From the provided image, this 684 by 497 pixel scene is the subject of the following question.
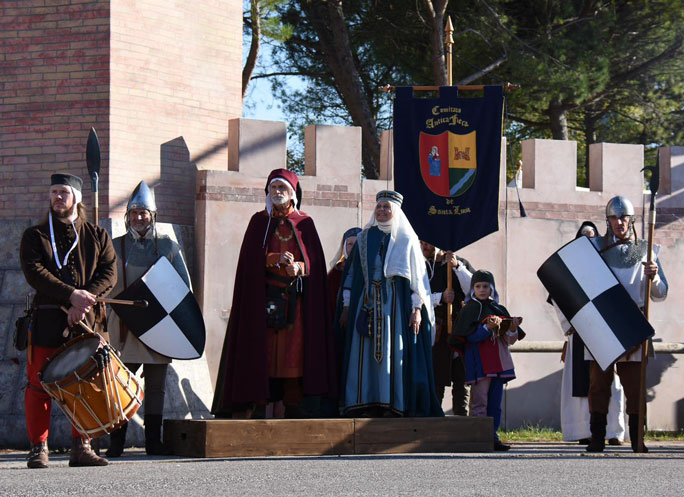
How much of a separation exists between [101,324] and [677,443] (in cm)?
599

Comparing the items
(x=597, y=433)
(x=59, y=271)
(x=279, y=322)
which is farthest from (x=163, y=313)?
(x=597, y=433)

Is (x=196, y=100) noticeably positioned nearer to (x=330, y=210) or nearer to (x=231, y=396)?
(x=330, y=210)

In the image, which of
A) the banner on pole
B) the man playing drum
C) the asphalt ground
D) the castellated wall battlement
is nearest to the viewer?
the asphalt ground

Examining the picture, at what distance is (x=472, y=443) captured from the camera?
8977 mm

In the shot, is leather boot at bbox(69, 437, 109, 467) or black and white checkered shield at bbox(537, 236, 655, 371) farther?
black and white checkered shield at bbox(537, 236, 655, 371)

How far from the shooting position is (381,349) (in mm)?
9109

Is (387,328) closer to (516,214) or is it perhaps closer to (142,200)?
(142,200)

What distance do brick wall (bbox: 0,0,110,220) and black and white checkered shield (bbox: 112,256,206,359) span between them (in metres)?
2.30

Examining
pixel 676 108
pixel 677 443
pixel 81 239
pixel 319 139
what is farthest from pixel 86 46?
pixel 676 108

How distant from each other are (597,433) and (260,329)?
8.77ft

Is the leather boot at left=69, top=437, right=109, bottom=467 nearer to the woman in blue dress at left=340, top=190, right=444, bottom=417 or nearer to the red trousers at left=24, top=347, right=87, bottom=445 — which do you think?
the red trousers at left=24, top=347, right=87, bottom=445

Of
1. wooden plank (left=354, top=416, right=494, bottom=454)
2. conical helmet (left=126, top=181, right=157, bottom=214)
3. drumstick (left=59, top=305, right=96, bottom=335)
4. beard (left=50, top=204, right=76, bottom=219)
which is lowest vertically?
wooden plank (left=354, top=416, right=494, bottom=454)

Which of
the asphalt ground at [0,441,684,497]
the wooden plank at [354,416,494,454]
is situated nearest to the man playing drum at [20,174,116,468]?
the asphalt ground at [0,441,684,497]

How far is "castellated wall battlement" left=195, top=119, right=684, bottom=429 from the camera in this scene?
11609mm
